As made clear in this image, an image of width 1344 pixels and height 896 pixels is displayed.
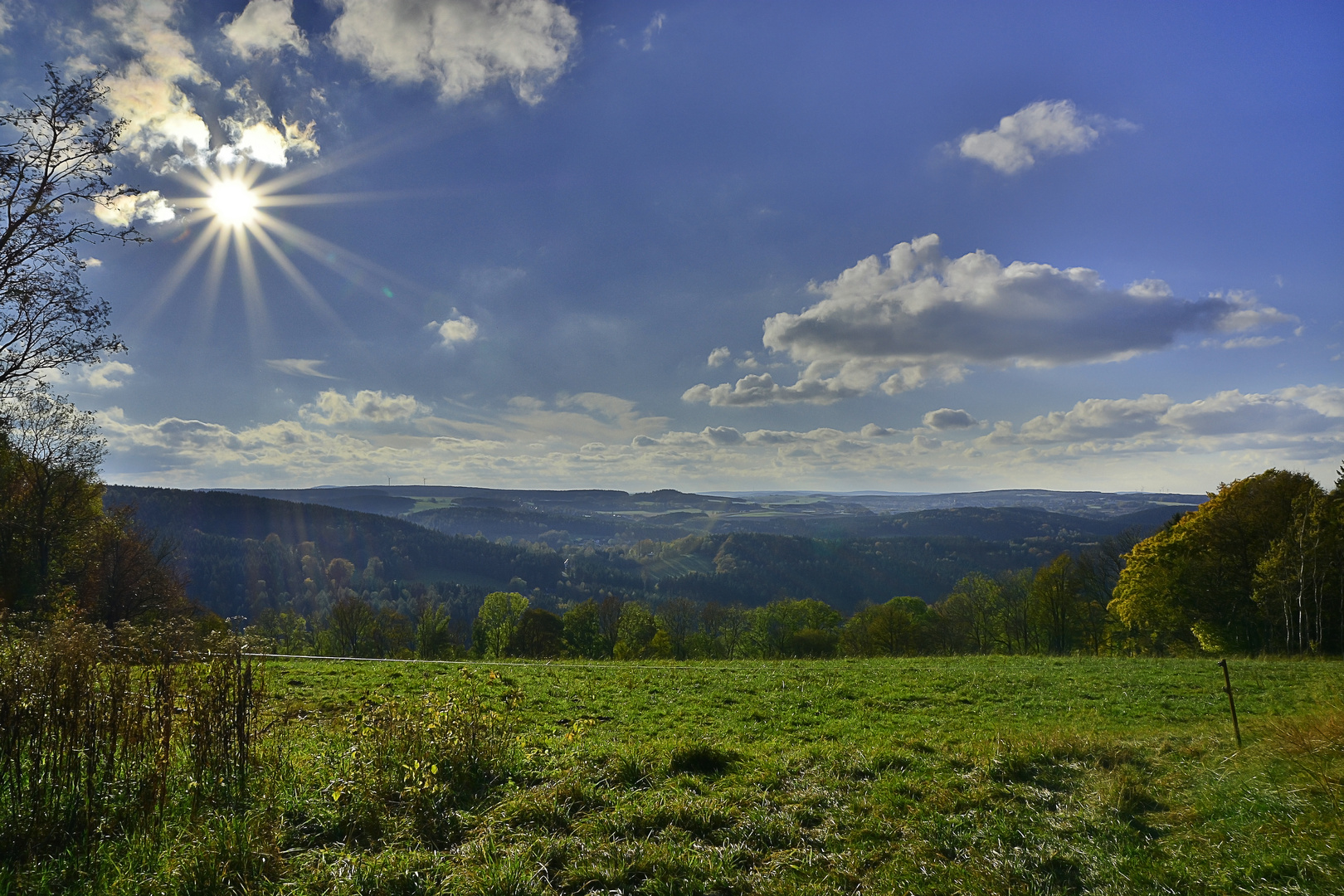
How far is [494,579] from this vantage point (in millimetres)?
192875

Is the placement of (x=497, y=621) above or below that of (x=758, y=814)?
below

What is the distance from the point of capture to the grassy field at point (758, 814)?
483cm

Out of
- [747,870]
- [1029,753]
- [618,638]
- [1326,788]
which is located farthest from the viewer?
[618,638]

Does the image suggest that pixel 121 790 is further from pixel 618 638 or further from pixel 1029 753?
pixel 618 638

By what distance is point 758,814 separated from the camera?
6.17m

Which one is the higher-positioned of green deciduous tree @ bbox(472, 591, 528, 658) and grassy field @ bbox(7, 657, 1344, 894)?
grassy field @ bbox(7, 657, 1344, 894)

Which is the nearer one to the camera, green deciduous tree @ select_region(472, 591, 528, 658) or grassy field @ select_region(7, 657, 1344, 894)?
grassy field @ select_region(7, 657, 1344, 894)

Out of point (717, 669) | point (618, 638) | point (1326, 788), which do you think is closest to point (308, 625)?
point (618, 638)

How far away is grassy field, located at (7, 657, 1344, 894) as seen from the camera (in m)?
4.83

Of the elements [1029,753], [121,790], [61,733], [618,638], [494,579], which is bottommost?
[494,579]

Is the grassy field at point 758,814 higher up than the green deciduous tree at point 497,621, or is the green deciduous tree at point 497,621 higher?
the grassy field at point 758,814

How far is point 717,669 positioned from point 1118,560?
56.0 m

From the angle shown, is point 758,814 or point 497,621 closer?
point 758,814

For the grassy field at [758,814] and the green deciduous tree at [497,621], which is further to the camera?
the green deciduous tree at [497,621]
